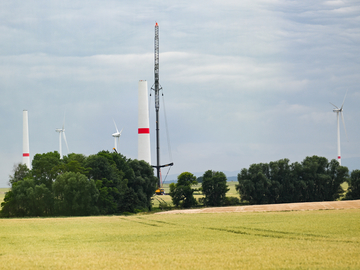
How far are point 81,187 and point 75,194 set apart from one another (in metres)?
2.07

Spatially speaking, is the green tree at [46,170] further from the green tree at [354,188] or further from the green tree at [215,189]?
the green tree at [354,188]

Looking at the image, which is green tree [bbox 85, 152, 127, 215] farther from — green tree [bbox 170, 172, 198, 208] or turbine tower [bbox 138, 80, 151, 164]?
turbine tower [bbox 138, 80, 151, 164]

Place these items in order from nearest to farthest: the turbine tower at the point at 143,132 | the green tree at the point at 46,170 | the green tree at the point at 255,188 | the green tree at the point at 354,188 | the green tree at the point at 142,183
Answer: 1. the green tree at the point at 46,170
2. the green tree at the point at 142,183
3. the green tree at the point at 255,188
4. the green tree at the point at 354,188
5. the turbine tower at the point at 143,132

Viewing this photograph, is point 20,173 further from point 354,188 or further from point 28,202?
point 354,188

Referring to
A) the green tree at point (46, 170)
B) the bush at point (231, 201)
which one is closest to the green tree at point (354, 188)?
A: the bush at point (231, 201)

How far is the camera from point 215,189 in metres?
115

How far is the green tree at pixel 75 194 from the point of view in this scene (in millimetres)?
91175

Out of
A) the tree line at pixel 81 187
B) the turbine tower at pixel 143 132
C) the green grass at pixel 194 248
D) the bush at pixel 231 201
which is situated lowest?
the bush at pixel 231 201

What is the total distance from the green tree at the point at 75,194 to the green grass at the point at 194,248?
138 feet

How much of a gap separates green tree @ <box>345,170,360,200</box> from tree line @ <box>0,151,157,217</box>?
57780mm

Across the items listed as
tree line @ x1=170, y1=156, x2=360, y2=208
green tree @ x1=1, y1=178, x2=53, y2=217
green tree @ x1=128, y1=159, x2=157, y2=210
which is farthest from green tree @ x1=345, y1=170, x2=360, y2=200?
green tree @ x1=1, y1=178, x2=53, y2=217

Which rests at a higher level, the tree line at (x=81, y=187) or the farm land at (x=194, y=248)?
the tree line at (x=81, y=187)

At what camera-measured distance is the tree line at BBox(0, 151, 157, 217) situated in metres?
91.9

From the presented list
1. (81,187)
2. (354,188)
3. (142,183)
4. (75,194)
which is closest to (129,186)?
(142,183)
